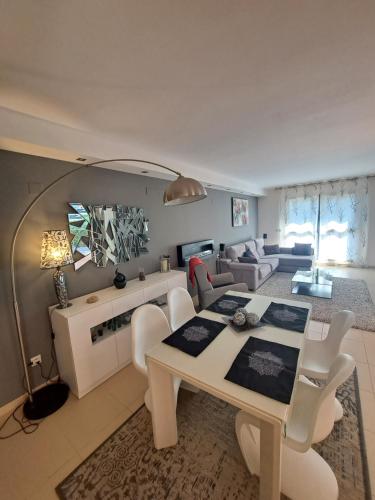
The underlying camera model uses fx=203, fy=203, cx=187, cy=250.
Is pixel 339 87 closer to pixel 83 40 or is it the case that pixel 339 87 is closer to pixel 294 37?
pixel 294 37

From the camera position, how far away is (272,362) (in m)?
1.22

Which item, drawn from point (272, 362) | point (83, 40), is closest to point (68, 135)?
point (83, 40)

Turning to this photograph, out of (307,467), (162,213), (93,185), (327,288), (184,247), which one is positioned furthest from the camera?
(327,288)

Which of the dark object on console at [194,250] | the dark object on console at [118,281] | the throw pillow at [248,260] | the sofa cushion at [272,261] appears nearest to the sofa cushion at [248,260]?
the throw pillow at [248,260]

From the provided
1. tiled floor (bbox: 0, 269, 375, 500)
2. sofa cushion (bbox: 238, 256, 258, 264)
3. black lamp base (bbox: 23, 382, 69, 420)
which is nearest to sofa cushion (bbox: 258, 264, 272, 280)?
sofa cushion (bbox: 238, 256, 258, 264)

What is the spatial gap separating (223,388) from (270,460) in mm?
358

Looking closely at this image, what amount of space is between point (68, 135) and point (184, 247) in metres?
2.35

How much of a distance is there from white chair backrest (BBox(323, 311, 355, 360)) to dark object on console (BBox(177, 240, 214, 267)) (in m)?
2.42

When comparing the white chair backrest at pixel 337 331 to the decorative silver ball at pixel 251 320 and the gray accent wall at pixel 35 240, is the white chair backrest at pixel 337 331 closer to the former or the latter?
the decorative silver ball at pixel 251 320

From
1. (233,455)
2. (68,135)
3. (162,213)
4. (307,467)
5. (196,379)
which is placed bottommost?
(233,455)

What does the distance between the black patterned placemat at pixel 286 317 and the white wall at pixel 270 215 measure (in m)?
5.54

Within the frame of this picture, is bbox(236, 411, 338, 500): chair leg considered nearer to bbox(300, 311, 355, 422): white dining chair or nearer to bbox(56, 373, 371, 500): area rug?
bbox(56, 373, 371, 500): area rug

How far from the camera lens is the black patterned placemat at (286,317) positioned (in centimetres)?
160

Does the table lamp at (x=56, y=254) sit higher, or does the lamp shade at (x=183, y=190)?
the lamp shade at (x=183, y=190)
